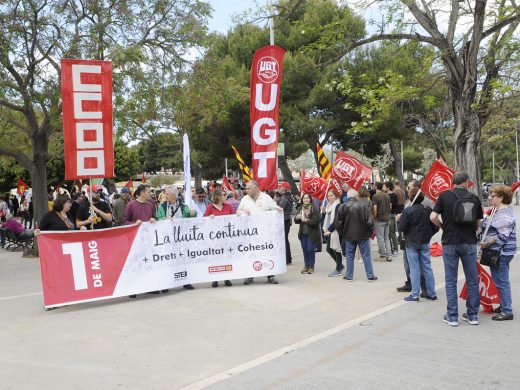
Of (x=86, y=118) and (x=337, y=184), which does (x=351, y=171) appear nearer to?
(x=337, y=184)

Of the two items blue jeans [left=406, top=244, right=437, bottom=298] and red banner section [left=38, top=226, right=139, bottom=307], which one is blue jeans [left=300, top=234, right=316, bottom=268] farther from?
red banner section [left=38, top=226, right=139, bottom=307]

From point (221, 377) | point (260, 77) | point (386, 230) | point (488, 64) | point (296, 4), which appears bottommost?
point (221, 377)

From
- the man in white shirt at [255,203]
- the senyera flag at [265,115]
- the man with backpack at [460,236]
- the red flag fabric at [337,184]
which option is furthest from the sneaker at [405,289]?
the red flag fabric at [337,184]

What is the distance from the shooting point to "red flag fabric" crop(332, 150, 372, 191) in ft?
37.0

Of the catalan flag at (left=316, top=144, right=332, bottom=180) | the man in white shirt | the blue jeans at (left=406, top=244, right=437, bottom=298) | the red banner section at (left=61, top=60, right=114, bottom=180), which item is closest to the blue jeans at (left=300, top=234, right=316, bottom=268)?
the man in white shirt

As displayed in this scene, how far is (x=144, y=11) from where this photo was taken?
14.1 meters

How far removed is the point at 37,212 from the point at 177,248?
7.44 metres

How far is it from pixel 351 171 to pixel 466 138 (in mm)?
3889

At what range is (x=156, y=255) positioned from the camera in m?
8.38

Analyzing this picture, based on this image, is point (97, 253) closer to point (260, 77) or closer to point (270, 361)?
point (270, 361)

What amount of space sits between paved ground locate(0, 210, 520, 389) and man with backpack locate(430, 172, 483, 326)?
338 millimetres

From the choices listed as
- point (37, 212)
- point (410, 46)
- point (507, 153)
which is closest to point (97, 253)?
point (37, 212)

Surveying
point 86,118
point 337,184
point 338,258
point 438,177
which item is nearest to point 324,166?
point 337,184

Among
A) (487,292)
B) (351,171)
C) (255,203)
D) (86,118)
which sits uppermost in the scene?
(86,118)
